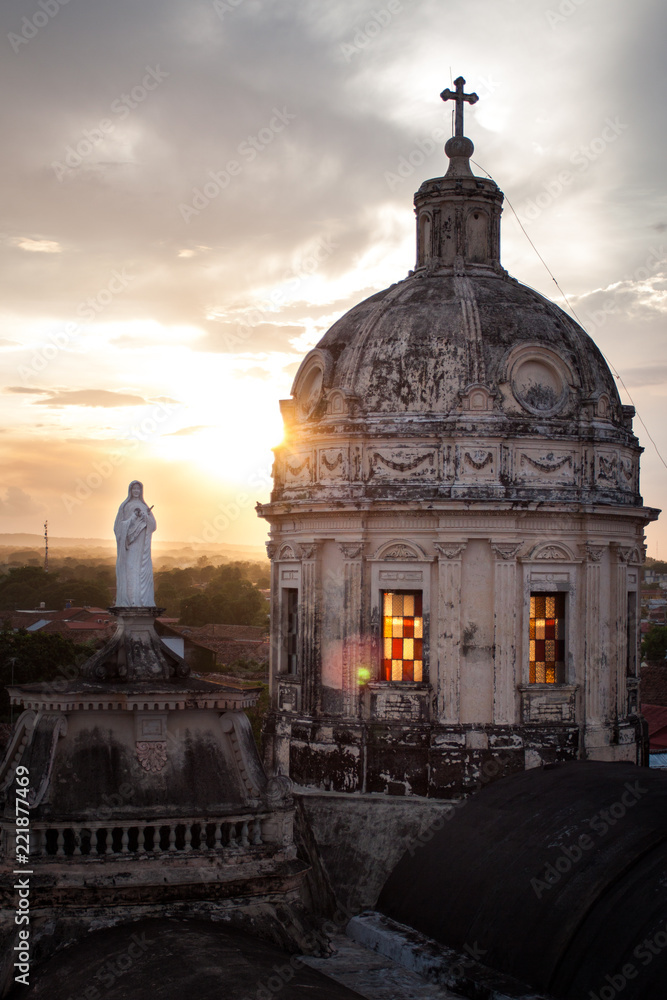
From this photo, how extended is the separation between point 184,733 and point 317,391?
11.1 m

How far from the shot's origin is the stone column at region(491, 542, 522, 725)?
75.2 ft

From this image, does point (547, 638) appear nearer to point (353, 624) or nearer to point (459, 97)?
point (353, 624)

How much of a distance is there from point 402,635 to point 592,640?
13.1 ft

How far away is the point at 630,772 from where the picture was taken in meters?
19.0

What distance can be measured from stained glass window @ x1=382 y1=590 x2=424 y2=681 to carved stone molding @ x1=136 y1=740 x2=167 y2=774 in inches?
339

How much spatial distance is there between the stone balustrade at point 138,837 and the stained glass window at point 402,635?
27.6 ft

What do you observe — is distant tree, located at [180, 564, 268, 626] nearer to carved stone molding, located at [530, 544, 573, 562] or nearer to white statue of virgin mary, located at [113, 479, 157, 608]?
carved stone molding, located at [530, 544, 573, 562]

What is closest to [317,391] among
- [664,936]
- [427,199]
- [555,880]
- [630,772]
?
[427,199]

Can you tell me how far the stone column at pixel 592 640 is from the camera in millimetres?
23688

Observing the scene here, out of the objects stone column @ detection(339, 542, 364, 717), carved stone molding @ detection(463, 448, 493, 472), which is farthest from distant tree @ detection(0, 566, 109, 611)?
carved stone molding @ detection(463, 448, 493, 472)

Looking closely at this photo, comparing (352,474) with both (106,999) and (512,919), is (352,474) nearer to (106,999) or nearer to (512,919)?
(512,919)

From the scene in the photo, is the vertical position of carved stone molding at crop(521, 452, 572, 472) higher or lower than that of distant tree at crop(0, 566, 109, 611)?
higher

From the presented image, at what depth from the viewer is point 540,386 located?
24.2 meters

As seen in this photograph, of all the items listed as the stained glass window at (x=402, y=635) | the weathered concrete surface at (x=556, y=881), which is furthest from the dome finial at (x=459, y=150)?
the weathered concrete surface at (x=556, y=881)
